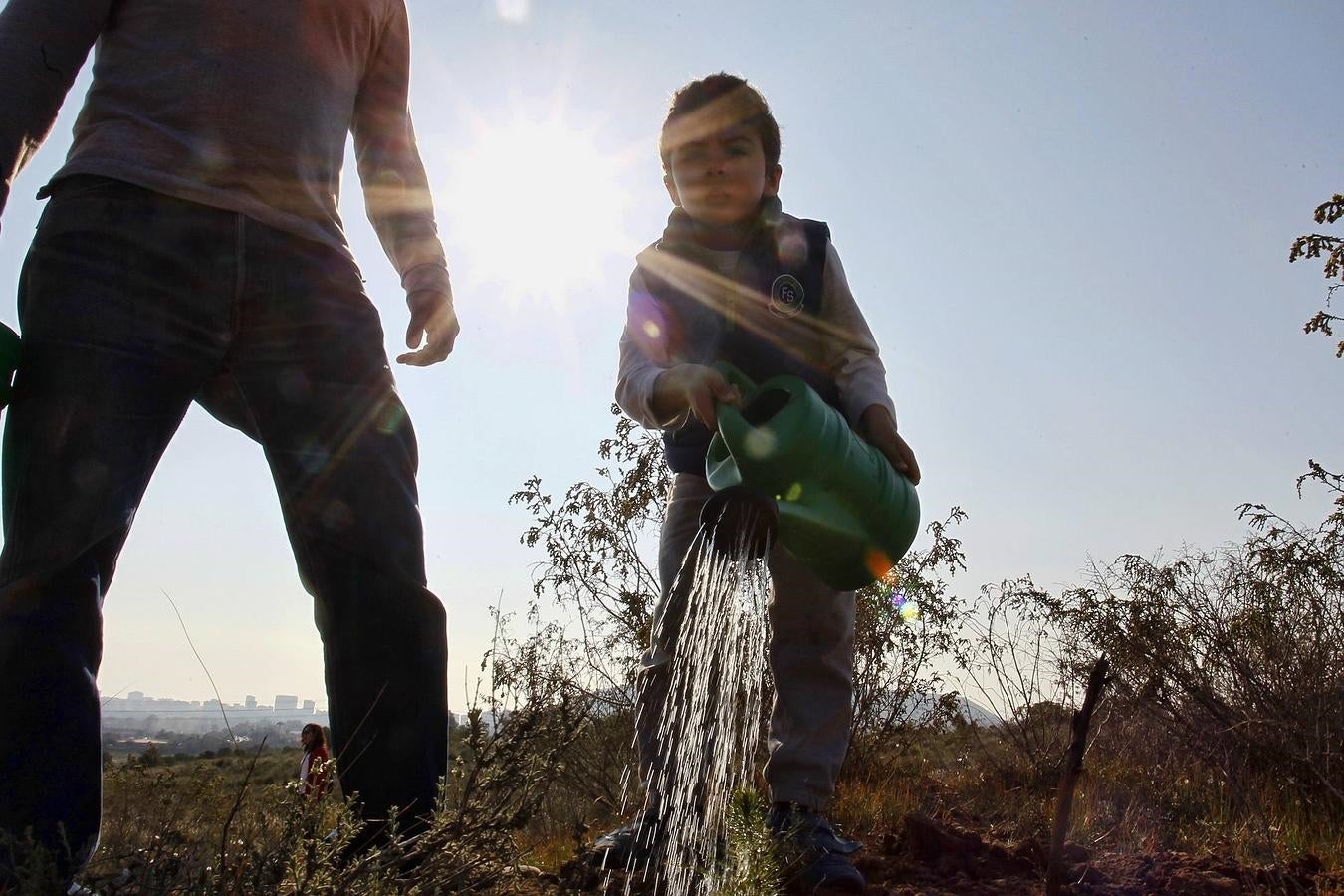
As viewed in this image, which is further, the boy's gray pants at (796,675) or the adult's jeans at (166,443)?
the boy's gray pants at (796,675)

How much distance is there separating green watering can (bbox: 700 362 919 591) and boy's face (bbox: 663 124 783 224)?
0.67 m

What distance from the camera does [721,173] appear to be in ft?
8.05

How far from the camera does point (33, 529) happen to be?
141 centimetres

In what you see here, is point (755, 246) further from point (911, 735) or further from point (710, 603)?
point (911, 735)

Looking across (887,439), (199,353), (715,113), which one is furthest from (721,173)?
(199,353)

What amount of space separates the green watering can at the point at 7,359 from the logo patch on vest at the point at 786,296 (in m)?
1.55

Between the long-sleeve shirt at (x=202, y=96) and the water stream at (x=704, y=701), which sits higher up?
the long-sleeve shirt at (x=202, y=96)

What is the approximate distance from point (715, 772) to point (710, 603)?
560 mm

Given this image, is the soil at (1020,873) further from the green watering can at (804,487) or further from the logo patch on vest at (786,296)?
the logo patch on vest at (786,296)

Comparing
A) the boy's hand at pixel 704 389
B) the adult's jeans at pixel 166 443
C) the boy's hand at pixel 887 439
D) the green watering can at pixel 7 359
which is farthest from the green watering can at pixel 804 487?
the green watering can at pixel 7 359

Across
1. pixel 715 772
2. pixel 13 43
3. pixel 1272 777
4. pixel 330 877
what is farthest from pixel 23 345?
pixel 1272 777

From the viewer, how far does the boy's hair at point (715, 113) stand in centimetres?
250

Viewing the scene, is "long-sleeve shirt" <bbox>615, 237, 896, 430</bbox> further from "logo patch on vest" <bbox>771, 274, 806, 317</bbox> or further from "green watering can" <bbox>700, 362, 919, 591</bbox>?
"green watering can" <bbox>700, 362, 919, 591</bbox>


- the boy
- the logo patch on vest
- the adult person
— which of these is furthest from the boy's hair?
the adult person
